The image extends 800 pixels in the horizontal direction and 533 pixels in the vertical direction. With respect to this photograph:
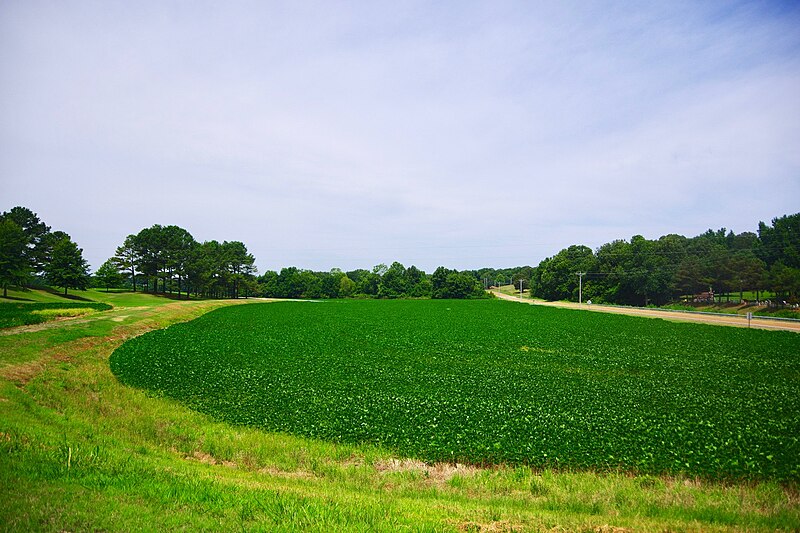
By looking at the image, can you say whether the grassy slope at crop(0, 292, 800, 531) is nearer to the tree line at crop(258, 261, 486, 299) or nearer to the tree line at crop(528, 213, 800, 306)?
the tree line at crop(528, 213, 800, 306)

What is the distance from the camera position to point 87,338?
25.4 metres

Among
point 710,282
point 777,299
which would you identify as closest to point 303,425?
point 777,299

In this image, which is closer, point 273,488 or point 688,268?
point 273,488

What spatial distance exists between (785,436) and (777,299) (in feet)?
275

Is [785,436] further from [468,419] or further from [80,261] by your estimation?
[80,261]

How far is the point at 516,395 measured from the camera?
15617 mm

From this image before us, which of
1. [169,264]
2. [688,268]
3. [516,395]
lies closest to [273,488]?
[516,395]

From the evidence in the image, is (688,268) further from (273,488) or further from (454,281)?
(273,488)

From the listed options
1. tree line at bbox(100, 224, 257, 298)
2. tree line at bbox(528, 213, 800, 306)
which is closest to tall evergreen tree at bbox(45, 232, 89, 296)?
tree line at bbox(100, 224, 257, 298)

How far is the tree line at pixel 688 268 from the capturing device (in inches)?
3071

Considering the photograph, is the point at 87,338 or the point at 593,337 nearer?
→ the point at 87,338

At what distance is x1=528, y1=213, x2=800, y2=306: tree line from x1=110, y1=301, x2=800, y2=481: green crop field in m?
63.6

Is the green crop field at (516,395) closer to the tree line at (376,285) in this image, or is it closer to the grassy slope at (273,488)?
the grassy slope at (273,488)

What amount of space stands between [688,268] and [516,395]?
334ft
